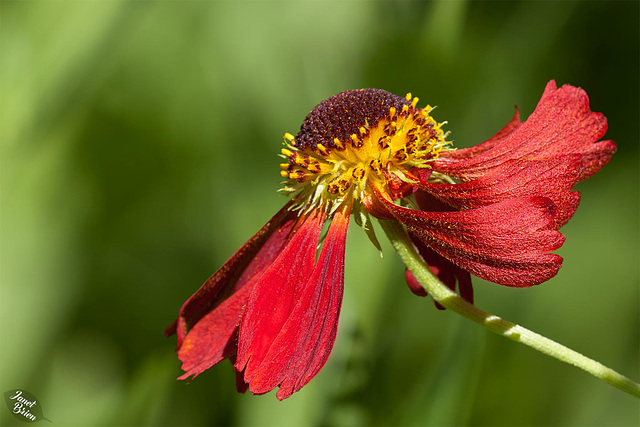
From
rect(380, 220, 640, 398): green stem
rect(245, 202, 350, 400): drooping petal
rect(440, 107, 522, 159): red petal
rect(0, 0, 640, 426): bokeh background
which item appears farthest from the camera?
rect(0, 0, 640, 426): bokeh background

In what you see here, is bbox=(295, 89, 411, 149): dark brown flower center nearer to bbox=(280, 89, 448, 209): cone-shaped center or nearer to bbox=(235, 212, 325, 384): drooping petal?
bbox=(280, 89, 448, 209): cone-shaped center

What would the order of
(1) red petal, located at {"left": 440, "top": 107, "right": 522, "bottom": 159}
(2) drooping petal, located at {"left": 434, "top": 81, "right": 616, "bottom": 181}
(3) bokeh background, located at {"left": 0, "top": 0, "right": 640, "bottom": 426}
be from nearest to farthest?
(2) drooping petal, located at {"left": 434, "top": 81, "right": 616, "bottom": 181}, (1) red petal, located at {"left": 440, "top": 107, "right": 522, "bottom": 159}, (3) bokeh background, located at {"left": 0, "top": 0, "right": 640, "bottom": 426}

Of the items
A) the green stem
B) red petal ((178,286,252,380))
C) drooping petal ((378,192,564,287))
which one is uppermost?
drooping petal ((378,192,564,287))

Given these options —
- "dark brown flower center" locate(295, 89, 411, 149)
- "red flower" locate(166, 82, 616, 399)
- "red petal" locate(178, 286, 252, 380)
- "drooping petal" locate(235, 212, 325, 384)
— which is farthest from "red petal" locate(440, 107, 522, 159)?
"red petal" locate(178, 286, 252, 380)

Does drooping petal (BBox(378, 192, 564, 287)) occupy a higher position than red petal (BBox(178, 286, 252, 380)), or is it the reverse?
drooping petal (BBox(378, 192, 564, 287))

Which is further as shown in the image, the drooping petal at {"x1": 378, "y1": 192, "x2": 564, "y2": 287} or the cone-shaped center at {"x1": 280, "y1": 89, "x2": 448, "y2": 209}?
the cone-shaped center at {"x1": 280, "y1": 89, "x2": 448, "y2": 209}

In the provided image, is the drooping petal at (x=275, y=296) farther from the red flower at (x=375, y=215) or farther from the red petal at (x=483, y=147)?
the red petal at (x=483, y=147)

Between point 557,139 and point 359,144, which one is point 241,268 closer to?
point 359,144
